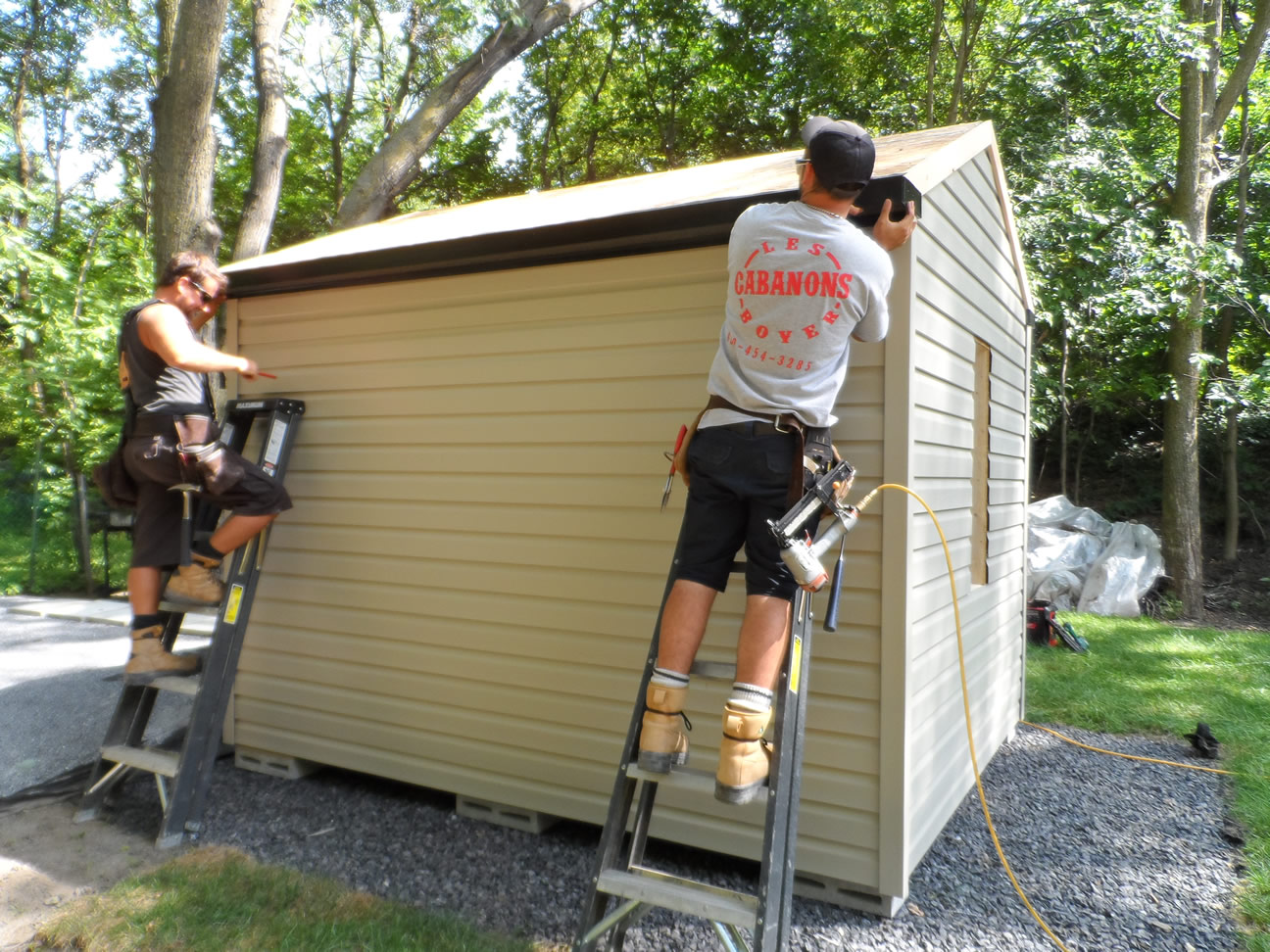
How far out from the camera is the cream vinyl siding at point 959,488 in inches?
120

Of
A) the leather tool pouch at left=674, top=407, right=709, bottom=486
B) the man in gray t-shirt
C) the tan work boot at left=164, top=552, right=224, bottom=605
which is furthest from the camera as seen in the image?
the tan work boot at left=164, top=552, right=224, bottom=605

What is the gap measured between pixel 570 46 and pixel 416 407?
15665mm

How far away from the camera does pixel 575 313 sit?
3.41 m

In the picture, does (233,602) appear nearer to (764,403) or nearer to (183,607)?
(183,607)

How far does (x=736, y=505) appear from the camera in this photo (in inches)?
96.7

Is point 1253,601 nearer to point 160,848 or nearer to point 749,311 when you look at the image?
point 749,311

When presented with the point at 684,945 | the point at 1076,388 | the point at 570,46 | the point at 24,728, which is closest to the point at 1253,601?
the point at 1076,388

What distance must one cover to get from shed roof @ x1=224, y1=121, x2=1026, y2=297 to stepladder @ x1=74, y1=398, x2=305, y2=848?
69 cm

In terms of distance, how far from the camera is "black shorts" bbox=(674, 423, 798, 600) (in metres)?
2.34

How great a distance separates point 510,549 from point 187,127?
4466 millimetres

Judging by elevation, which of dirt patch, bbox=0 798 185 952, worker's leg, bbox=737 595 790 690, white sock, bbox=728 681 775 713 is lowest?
dirt patch, bbox=0 798 185 952

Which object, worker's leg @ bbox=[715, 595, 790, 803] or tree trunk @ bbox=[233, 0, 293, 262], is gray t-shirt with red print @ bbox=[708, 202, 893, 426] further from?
tree trunk @ bbox=[233, 0, 293, 262]

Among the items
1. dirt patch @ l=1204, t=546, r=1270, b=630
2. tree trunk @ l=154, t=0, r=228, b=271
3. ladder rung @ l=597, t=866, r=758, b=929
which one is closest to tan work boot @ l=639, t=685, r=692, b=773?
ladder rung @ l=597, t=866, r=758, b=929

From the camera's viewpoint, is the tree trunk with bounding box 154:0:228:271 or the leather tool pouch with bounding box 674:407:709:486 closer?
the leather tool pouch with bounding box 674:407:709:486
